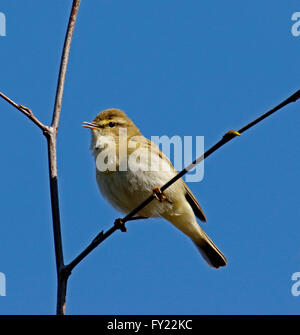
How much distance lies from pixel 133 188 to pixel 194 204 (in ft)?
3.92

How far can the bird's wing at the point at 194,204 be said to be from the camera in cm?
641

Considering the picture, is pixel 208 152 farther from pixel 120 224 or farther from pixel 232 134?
pixel 120 224

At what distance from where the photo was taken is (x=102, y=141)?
20.2ft

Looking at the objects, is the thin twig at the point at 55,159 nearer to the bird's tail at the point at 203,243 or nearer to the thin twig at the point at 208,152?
the thin twig at the point at 208,152

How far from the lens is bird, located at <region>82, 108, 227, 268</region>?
18.3ft

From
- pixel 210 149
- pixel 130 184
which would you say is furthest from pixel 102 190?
pixel 210 149

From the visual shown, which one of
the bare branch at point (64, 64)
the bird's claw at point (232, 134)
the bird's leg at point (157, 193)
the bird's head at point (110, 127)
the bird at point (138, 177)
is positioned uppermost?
the bird's head at point (110, 127)

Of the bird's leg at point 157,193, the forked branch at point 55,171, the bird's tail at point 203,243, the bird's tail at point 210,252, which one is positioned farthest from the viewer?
the bird's tail at point 210,252

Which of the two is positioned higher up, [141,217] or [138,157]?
[138,157]

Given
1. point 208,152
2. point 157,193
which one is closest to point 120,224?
point 157,193

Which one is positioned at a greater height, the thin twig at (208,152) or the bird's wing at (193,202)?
the bird's wing at (193,202)

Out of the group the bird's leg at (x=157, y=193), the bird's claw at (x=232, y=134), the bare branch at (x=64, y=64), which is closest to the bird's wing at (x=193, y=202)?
the bird's leg at (x=157, y=193)

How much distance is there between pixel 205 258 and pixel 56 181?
368 centimetres

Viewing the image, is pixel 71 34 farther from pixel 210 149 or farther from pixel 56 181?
pixel 210 149
